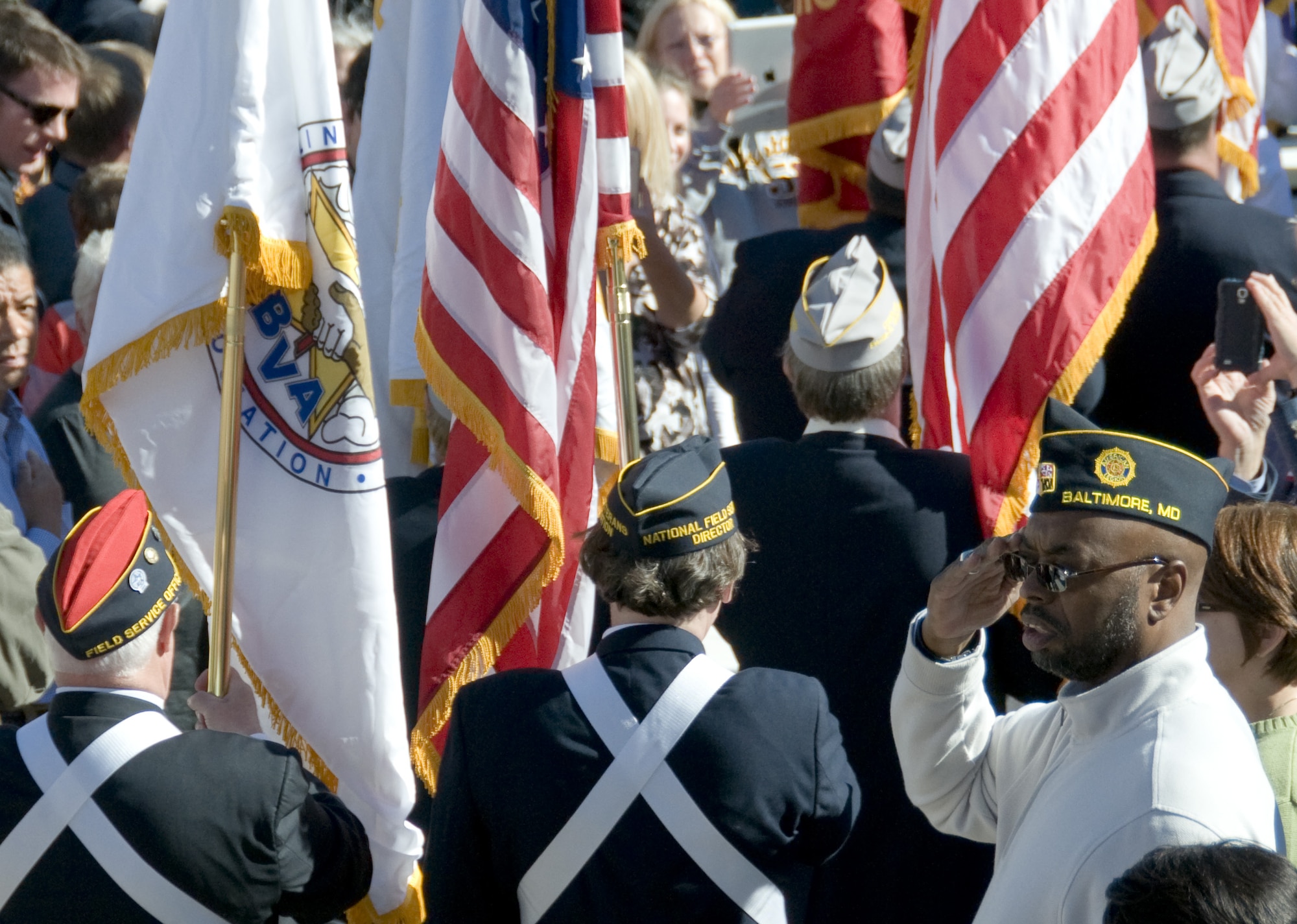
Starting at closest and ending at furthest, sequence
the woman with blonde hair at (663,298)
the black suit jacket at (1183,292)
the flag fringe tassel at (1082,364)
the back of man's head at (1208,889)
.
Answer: the back of man's head at (1208,889) < the flag fringe tassel at (1082,364) < the black suit jacket at (1183,292) < the woman with blonde hair at (663,298)

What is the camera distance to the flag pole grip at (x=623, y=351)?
3867 mm

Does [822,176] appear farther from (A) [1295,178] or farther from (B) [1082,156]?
(A) [1295,178]

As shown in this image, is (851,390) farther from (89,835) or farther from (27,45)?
(27,45)

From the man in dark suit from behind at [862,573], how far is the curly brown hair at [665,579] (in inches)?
23.2

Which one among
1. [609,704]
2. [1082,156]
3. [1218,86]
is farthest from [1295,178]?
[609,704]

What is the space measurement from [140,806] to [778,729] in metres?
1.12

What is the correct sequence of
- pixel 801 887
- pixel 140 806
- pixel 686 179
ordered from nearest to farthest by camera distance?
pixel 140 806, pixel 801 887, pixel 686 179

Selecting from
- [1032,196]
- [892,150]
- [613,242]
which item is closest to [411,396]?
[613,242]

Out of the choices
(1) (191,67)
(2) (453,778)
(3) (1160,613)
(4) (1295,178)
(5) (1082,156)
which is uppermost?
(1) (191,67)

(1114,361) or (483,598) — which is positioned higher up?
(1114,361)

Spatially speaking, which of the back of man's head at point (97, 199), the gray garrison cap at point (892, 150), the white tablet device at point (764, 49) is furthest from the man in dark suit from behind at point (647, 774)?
the white tablet device at point (764, 49)

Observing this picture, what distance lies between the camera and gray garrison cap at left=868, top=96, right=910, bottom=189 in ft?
15.0

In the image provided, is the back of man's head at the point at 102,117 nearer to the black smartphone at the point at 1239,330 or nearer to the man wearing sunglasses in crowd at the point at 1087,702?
the black smartphone at the point at 1239,330

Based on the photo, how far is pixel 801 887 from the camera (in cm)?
270
